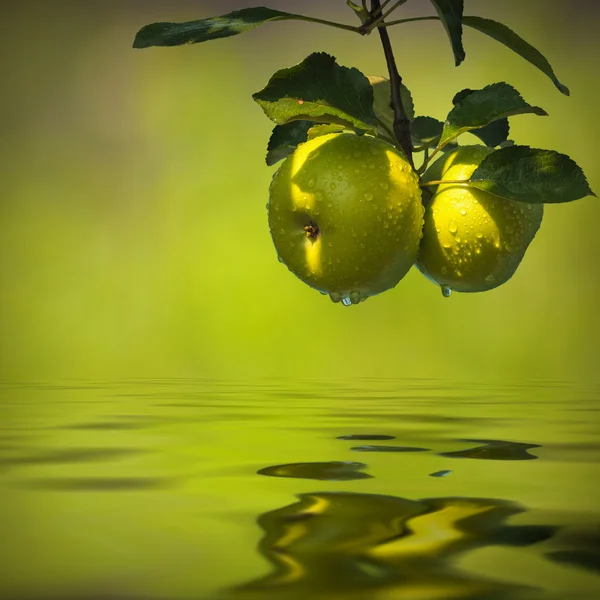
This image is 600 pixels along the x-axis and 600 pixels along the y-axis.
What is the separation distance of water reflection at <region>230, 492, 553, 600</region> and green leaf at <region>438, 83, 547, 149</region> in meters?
0.28

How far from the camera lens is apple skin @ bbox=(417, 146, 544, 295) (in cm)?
70

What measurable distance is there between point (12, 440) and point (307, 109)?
871mm

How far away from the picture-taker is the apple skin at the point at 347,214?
658 millimetres

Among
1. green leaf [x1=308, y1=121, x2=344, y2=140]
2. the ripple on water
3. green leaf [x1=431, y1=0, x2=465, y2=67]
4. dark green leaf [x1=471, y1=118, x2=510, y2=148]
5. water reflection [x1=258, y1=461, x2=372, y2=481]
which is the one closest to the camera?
green leaf [x1=431, y1=0, x2=465, y2=67]

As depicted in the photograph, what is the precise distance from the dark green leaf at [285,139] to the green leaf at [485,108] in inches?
4.1

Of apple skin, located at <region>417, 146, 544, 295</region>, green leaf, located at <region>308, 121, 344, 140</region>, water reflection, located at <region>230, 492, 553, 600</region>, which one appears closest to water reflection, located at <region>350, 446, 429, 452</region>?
water reflection, located at <region>230, 492, 553, 600</region>

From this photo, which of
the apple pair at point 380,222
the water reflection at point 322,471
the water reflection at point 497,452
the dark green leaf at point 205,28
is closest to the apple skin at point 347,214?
the apple pair at point 380,222

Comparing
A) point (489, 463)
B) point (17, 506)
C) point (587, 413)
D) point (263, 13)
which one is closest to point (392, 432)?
point (489, 463)

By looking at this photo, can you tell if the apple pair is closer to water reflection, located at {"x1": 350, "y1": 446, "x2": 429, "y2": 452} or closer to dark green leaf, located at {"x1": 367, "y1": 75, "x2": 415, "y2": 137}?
dark green leaf, located at {"x1": 367, "y1": 75, "x2": 415, "y2": 137}

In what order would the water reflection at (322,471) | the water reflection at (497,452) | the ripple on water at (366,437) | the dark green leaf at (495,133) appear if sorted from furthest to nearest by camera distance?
1. the ripple on water at (366,437)
2. the water reflection at (497,452)
3. the water reflection at (322,471)
4. the dark green leaf at (495,133)

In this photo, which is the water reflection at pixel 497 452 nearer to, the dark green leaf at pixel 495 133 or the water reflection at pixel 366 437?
the water reflection at pixel 366 437

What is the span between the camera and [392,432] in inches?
55.3

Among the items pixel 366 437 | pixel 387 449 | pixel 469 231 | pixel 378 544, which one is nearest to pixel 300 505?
pixel 378 544

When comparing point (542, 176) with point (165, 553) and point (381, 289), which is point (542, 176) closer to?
point (381, 289)
